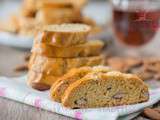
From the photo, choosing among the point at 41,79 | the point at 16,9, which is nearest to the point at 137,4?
the point at 41,79

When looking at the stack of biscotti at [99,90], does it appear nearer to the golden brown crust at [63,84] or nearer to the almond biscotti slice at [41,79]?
the golden brown crust at [63,84]

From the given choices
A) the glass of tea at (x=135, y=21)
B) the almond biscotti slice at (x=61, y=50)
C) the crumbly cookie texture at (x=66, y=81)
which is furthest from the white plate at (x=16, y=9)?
the crumbly cookie texture at (x=66, y=81)

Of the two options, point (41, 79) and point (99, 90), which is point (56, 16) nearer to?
point (41, 79)

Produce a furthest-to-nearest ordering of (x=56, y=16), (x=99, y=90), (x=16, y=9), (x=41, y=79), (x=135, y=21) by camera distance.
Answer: (x=16, y=9) → (x=56, y=16) → (x=135, y=21) → (x=41, y=79) → (x=99, y=90)

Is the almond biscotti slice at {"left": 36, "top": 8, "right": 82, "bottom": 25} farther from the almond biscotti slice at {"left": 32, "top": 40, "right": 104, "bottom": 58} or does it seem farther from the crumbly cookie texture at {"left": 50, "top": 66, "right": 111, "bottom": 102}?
the crumbly cookie texture at {"left": 50, "top": 66, "right": 111, "bottom": 102}

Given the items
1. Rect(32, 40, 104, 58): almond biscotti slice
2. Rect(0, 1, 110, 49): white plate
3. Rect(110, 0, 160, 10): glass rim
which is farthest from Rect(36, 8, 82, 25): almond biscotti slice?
Rect(32, 40, 104, 58): almond biscotti slice

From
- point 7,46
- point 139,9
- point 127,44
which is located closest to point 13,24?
point 7,46

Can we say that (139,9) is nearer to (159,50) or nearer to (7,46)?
(159,50)
